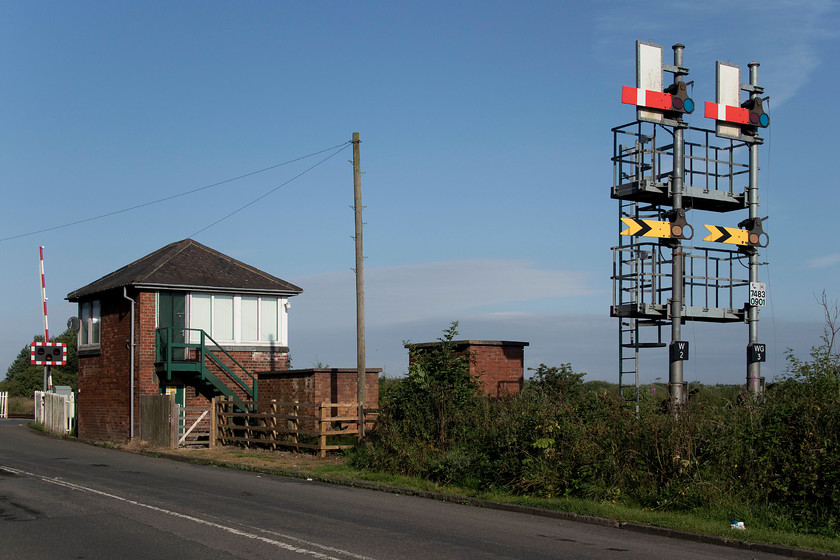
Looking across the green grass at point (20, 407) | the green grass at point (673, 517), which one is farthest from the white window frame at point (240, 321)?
the green grass at point (20, 407)

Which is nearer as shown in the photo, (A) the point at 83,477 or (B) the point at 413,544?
(B) the point at 413,544

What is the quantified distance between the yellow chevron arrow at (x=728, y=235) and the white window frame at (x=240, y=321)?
17.3m

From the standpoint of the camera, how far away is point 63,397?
114ft

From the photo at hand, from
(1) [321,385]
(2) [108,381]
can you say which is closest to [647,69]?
(1) [321,385]

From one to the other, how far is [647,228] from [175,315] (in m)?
18.1

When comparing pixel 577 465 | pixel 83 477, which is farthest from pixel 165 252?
pixel 577 465

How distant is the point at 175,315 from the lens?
1154 inches

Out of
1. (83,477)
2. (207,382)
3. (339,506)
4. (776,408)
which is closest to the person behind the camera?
(776,408)

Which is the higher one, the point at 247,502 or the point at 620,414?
the point at 620,414

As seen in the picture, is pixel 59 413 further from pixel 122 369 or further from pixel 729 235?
pixel 729 235

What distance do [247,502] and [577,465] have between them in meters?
5.29

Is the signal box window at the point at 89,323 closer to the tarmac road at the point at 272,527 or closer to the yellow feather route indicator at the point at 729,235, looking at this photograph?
the tarmac road at the point at 272,527

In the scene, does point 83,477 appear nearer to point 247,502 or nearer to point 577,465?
point 247,502

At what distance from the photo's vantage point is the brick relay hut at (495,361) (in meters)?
18.8
